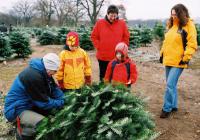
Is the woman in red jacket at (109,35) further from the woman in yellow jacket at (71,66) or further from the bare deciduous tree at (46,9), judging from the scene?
the bare deciduous tree at (46,9)

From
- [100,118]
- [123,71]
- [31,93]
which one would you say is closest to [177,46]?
[123,71]

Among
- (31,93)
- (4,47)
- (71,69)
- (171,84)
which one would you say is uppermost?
(71,69)

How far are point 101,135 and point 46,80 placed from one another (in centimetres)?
115

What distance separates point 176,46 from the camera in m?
5.93

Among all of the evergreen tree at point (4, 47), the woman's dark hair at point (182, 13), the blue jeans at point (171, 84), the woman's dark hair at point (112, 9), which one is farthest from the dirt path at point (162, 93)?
the woman's dark hair at point (112, 9)

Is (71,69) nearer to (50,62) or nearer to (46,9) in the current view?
(50,62)

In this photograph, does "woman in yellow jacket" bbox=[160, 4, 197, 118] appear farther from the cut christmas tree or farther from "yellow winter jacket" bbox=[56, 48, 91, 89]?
the cut christmas tree

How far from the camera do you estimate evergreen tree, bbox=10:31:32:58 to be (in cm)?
1483

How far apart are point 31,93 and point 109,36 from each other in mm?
2200

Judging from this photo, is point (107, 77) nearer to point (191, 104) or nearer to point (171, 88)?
point (171, 88)

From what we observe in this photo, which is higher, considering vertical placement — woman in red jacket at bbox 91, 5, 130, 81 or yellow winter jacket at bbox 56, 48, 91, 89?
woman in red jacket at bbox 91, 5, 130, 81

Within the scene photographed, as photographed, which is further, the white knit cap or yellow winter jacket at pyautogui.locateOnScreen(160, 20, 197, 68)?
yellow winter jacket at pyautogui.locateOnScreen(160, 20, 197, 68)

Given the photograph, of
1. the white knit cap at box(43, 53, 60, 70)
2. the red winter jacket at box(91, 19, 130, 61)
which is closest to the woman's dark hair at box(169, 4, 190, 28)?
the red winter jacket at box(91, 19, 130, 61)

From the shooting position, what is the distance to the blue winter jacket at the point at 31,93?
438 centimetres
